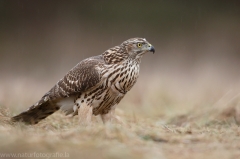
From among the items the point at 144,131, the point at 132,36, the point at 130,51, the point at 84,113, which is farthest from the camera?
the point at 132,36

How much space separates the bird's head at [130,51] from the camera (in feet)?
25.3

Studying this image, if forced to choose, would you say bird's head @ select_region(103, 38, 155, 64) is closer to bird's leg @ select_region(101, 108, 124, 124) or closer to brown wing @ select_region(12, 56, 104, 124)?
brown wing @ select_region(12, 56, 104, 124)

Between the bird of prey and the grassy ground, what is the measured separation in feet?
0.66

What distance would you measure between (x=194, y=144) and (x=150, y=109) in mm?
4173

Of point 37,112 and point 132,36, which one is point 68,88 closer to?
point 37,112

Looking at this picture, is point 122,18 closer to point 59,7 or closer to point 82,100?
point 59,7

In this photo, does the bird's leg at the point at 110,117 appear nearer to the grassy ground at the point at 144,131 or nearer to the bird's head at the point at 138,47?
the grassy ground at the point at 144,131

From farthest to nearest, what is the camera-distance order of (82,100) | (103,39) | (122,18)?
(122,18) < (103,39) < (82,100)

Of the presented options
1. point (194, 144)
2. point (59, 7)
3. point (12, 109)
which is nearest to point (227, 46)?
point (59, 7)

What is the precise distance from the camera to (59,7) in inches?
875

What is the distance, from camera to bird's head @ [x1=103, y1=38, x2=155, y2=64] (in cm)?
770

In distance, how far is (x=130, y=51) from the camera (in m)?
7.77

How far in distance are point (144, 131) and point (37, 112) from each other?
74.3 inches

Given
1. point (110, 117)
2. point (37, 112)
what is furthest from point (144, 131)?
point (37, 112)
